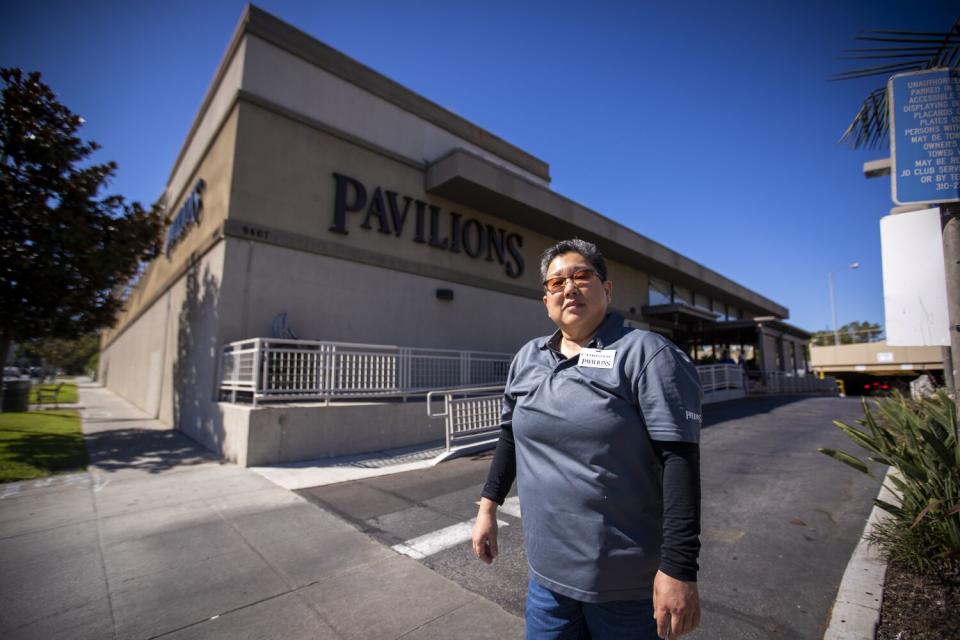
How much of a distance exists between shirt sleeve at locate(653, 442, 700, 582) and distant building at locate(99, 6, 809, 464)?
6810 mm

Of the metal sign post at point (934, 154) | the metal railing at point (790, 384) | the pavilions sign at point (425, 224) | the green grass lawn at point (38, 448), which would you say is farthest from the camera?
the metal railing at point (790, 384)

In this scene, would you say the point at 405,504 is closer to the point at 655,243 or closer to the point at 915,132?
the point at 915,132

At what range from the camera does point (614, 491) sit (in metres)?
1.49

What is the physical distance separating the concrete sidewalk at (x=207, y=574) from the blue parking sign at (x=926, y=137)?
3787 millimetres

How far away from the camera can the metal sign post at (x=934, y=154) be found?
2834 mm

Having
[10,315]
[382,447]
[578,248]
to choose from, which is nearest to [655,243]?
[382,447]

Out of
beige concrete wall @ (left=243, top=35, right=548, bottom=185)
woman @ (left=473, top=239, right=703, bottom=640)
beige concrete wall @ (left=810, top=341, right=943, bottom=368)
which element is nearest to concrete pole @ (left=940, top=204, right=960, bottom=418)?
woman @ (left=473, top=239, right=703, bottom=640)

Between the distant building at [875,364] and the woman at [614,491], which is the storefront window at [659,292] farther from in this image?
the woman at [614,491]

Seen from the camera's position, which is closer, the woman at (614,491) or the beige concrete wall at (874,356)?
the woman at (614,491)

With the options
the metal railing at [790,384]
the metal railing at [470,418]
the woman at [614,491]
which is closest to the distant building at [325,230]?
the metal railing at [470,418]

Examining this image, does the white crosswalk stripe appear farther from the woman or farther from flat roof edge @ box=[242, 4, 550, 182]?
flat roof edge @ box=[242, 4, 550, 182]

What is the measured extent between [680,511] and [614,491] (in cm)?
21

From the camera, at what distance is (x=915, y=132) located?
3006 millimetres

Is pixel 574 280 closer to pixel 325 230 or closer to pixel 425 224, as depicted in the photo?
pixel 325 230
